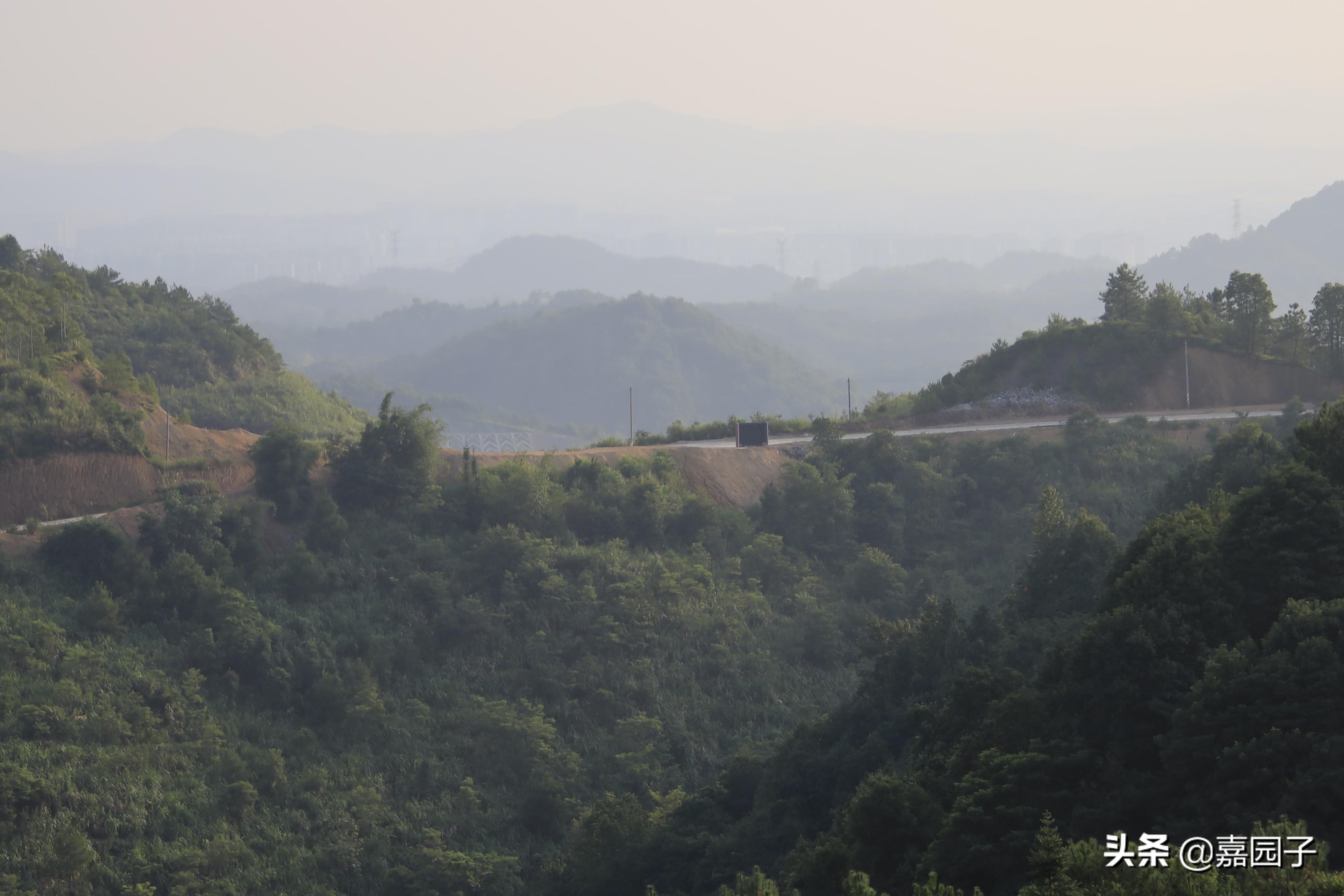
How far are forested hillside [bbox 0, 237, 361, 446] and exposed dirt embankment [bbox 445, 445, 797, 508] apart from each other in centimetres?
1184

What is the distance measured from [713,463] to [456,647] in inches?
536

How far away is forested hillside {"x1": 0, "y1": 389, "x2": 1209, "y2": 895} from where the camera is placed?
28.3 meters

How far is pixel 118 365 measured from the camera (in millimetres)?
42844

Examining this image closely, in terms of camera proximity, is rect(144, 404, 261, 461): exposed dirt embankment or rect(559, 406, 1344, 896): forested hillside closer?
rect(559, 406, 1344, 896): forested hillside

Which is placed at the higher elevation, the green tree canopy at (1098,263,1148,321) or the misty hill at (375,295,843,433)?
the misty hill at (375,295,843,433)

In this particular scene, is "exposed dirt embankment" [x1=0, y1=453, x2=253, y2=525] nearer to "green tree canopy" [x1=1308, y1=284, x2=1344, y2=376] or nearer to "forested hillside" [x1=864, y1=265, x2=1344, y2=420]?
"forested hillside" [x1=864, y1=265, x2=1344, y2=420]

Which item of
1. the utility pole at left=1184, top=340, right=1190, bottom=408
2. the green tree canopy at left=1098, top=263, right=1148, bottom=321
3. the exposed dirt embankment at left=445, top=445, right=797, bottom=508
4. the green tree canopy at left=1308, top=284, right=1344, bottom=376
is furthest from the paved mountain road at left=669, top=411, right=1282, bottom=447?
the green tree canopy at left=1098, top=263, right=1148, bottom=321

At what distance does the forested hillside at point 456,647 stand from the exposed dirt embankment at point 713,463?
1.15 meters

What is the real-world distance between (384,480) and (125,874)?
1621cm

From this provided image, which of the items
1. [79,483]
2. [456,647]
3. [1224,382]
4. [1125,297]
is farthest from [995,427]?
[79,483]

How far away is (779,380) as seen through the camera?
186m

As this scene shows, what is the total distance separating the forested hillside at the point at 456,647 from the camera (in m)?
28.3

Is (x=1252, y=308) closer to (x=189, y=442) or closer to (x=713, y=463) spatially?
(x=713, y=463)

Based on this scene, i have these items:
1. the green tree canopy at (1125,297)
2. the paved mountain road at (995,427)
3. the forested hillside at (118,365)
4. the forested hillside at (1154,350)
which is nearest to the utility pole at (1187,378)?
the forested hillside at (1154,350)
